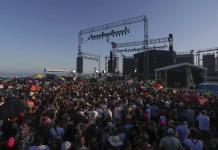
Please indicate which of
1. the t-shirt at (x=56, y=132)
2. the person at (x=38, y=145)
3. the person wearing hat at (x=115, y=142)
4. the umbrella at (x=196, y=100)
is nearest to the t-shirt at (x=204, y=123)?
the umbrella at (x=196, y=100)


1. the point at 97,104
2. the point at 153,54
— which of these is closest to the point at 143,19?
the point at 153,54

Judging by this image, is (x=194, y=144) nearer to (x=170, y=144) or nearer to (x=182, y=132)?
(x=170, y=144)

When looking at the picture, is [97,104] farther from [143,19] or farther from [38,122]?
[143,19]

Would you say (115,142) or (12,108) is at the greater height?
(12,108)

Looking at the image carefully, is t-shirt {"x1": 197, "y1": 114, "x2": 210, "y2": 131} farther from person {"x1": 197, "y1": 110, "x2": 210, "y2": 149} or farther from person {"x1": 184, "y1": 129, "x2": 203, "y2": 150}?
person {"x1": 184, "y1": 129, "x2": 203, "y2": 150}

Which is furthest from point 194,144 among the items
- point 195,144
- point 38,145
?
point 38,145

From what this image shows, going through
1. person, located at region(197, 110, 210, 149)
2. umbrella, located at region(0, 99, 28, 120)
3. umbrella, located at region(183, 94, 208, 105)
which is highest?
umbrella, located at region(0, 99, 28, 120)

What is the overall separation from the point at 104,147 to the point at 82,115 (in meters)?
2.33

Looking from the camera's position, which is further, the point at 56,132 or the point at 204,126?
the point at 204,126

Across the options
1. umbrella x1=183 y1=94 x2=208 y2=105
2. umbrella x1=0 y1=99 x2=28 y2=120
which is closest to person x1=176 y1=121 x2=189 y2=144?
umbrella x1=0 y1=99 x2=28 y2=120

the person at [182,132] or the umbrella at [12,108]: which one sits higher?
the umbrella at [12,108]

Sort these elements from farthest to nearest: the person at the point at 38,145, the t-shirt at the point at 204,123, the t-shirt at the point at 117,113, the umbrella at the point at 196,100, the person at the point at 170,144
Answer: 1. the umbrella at the point at 196,100
2. the t-shirt at the point at 117,113
3. the t-shirt at the point at 204,123
4. the person at the point at 170,144
5. the person at the point at 38,145

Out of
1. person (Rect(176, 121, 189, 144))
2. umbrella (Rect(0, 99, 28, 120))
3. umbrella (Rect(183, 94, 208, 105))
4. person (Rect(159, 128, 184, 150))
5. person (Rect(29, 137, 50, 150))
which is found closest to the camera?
person (Rect(29, 137, 50, 150))

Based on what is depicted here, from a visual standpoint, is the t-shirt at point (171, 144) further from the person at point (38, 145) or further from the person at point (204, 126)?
the person at point (204, 126)
